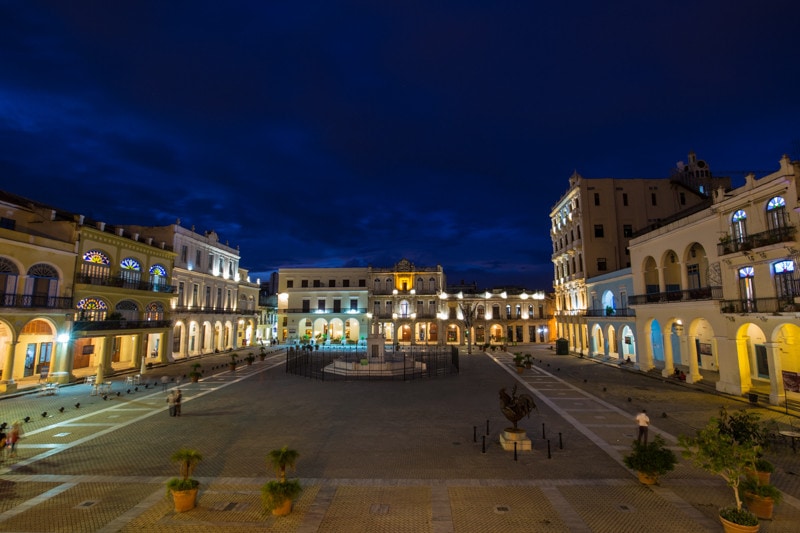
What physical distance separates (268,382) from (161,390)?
21.7 feet

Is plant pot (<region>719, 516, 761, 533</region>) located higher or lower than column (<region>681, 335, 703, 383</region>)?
lower

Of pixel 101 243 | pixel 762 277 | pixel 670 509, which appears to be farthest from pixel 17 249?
pixel 762 277

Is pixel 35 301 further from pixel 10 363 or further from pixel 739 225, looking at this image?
pixel 739 225

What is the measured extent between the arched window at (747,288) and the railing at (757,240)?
1.32m

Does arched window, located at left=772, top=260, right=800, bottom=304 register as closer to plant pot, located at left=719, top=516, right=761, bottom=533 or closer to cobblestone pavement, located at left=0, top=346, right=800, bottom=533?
cobblestone pavement, located at left=0, top=346, right=800, bottom=533

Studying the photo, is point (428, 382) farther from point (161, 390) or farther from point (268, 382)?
point (161, 390)

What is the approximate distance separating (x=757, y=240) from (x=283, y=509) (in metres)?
25.2

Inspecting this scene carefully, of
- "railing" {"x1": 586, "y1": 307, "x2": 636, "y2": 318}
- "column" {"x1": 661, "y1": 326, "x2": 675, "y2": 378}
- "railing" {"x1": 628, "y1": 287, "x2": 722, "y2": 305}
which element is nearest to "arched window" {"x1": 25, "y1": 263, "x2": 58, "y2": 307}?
"railing" {"x1": 628, "y1": 287, "x2": 722, "y2": 305}

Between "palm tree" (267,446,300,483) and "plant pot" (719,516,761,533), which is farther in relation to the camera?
"palm tree" (267,446,300,483)

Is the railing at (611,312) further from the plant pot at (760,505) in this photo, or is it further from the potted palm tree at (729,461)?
the potted palm tree at (729,461)

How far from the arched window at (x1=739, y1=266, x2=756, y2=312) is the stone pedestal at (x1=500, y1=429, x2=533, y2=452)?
16379 millimetres

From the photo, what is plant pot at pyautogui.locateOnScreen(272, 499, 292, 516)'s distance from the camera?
31.7 feet

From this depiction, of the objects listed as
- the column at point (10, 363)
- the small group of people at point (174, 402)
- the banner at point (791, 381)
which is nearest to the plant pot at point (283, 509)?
the small group of people at point (174, 402)

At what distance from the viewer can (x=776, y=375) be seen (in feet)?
67.0
